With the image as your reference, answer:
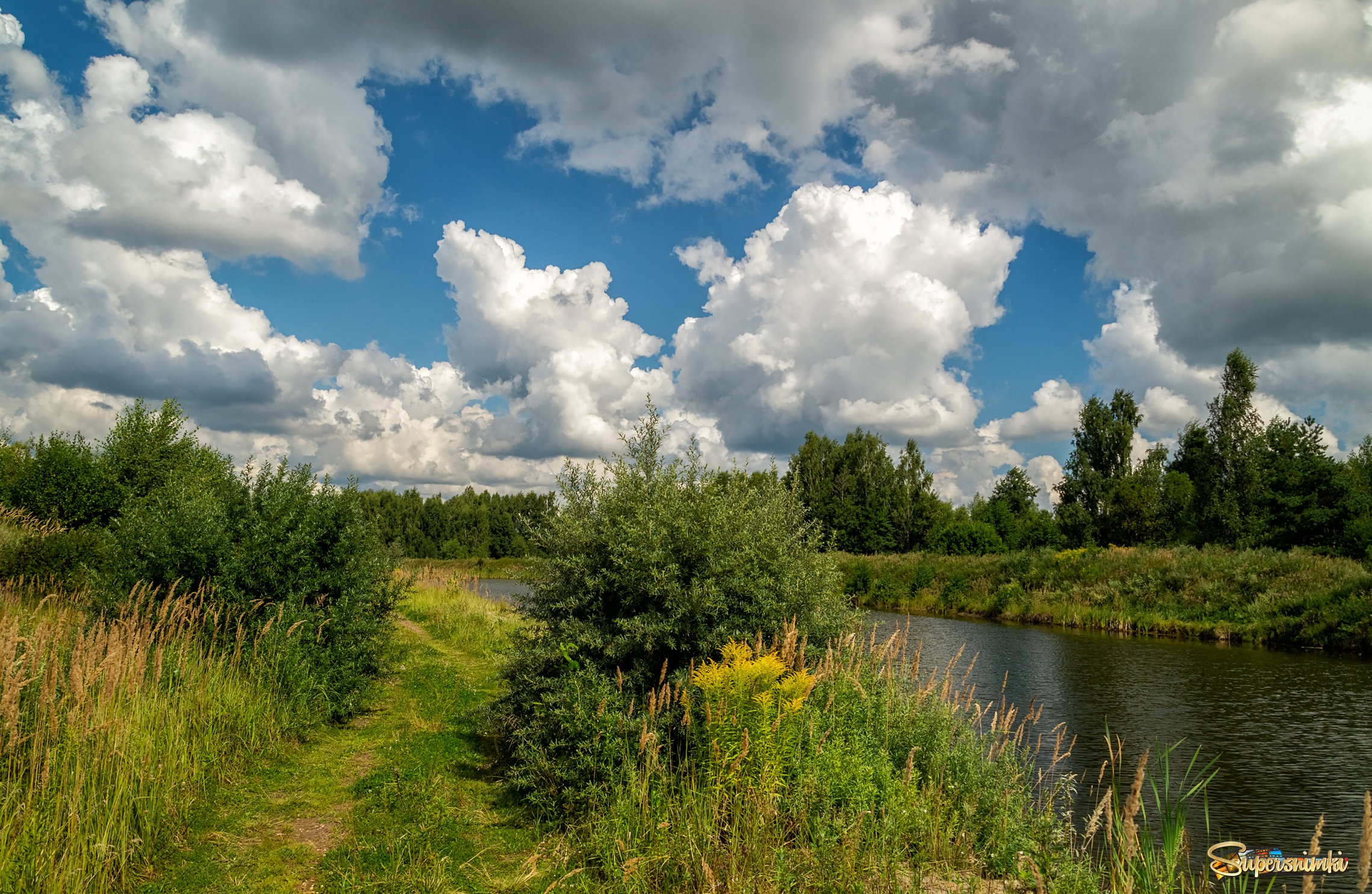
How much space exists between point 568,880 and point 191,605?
4.93 metres

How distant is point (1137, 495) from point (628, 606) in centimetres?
4229

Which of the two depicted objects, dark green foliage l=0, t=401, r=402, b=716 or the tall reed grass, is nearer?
the tall reed grass

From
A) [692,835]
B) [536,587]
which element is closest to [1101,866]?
[692,835]

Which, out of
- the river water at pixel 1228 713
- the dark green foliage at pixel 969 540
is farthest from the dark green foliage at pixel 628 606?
the dark green foliage at pixel 969 540

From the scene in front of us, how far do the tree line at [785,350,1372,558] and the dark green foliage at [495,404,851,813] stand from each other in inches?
203

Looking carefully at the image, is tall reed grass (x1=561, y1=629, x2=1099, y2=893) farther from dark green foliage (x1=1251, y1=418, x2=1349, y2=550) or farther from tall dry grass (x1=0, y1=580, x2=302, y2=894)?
dark green foliage (x1=1251, y1=418, x2=1349, y2=550)

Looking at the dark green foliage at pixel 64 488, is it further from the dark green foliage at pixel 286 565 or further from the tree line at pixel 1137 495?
the tree line at pixel 1137 495

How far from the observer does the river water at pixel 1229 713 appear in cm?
Answer: 848

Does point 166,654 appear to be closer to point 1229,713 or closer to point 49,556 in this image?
point 49,556

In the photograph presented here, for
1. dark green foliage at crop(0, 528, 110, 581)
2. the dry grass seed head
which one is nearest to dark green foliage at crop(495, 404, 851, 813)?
the dry grass seed head

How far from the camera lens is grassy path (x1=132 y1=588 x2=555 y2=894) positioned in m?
4.79

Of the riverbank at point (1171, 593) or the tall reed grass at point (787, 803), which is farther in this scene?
the riverbank at point (1171, 593)

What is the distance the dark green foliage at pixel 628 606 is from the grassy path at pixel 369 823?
52cm

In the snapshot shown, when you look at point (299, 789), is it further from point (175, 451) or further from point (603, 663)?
point (175, 451)
